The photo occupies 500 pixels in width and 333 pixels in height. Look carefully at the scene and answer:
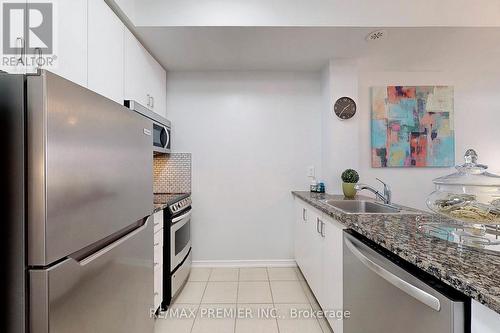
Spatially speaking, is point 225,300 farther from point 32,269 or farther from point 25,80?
point 25,80

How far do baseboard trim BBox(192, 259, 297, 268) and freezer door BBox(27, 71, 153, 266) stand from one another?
6.43 ft

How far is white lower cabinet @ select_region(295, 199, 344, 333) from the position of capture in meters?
1.47

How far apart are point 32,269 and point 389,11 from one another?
8.83 ft

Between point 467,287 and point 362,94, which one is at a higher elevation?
point 362,94

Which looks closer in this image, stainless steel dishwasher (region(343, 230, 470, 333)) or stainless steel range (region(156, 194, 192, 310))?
stainless steel dishwasher (region(343, 230, 470, 333))

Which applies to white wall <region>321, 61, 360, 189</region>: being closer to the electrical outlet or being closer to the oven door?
the electrical outlet

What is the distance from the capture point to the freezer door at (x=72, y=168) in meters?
0.65

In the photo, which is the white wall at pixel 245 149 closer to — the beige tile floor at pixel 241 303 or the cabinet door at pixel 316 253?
the beige tile floor at pixel 241 303

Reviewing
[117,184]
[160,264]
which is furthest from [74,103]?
[160,264]

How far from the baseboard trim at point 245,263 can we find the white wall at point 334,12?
8.09 ft

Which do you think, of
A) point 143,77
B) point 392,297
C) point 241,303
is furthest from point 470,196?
point 143,77

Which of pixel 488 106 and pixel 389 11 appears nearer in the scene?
pixel 389 11

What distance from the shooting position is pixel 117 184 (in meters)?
0.99

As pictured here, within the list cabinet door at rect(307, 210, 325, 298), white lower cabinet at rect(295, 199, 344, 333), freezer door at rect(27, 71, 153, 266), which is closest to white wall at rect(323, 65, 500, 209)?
white lower cabinet at rect(295, 199, 344, 333)
